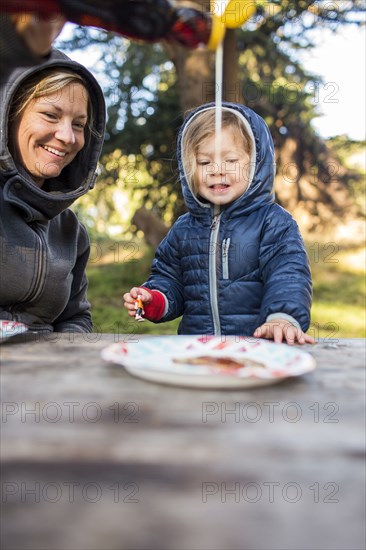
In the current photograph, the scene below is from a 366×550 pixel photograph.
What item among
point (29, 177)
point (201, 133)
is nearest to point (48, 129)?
point (29, 177)

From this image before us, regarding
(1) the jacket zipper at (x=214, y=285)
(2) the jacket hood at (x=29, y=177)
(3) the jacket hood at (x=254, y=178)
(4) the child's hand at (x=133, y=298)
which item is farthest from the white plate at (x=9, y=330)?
(3) the jacket hood at (x=254, y=178)

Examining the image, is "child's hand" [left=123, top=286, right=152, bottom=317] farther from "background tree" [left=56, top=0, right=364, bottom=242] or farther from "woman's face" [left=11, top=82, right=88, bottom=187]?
"background tree" [left=56, top=0, right=364, bottom=242]

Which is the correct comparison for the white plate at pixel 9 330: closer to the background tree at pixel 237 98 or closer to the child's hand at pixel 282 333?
the child's hand at pixel 282 333

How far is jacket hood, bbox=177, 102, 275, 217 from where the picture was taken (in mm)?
1658

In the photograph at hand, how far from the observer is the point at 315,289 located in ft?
19.1

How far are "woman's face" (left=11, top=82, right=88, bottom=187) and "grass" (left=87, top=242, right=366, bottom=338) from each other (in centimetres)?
249

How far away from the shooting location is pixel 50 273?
162 cm

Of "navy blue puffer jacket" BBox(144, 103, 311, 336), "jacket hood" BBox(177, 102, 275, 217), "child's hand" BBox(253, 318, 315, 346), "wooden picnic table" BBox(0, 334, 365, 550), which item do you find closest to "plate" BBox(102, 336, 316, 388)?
"wooden picnic table" BBox(0, 334, 365, 550)

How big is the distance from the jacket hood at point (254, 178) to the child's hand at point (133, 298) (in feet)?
1.08

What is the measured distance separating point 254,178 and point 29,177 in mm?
622

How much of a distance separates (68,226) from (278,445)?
1296 mm

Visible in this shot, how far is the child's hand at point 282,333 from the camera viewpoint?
1121 millimetres

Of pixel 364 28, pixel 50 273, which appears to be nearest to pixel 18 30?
pixel 50 273

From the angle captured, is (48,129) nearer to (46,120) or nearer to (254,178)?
(46,120)
